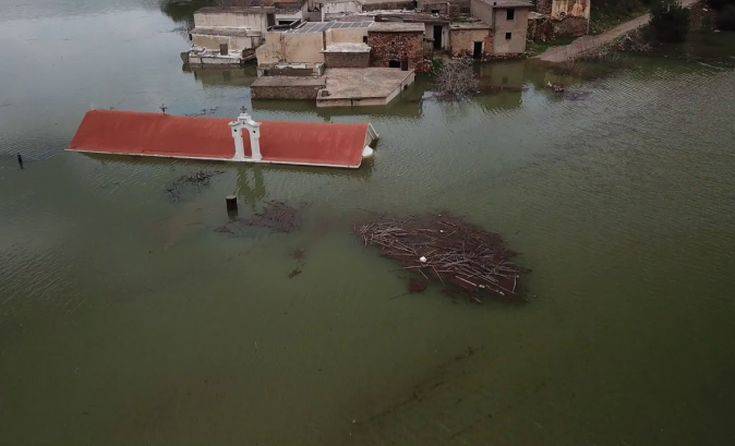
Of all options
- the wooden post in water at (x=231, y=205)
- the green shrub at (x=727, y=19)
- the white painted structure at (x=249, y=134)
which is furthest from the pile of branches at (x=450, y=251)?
the green shrub at (x=727, y=19)

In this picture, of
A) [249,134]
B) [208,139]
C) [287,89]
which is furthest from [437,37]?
[208,139]

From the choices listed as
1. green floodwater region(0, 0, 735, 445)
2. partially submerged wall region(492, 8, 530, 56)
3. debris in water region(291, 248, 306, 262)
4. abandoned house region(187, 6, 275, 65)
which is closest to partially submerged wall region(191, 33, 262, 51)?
abandoned house region(187, 6, 275, 65)

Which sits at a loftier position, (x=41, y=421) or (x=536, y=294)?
(x=536, y=294)

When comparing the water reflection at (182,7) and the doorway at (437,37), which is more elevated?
the water reflection at (182,7)

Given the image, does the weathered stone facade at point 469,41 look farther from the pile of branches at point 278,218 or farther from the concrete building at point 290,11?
the pile of branches at point 278,218

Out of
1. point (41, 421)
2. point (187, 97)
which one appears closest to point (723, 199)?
point (41, 421)

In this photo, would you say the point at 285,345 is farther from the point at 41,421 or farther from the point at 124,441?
the point at 41,421
